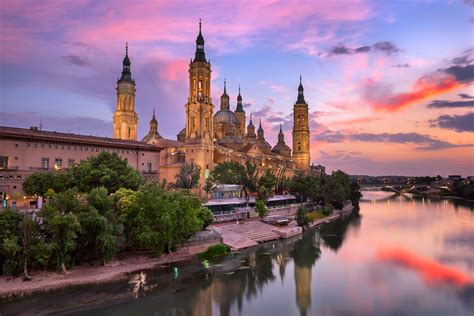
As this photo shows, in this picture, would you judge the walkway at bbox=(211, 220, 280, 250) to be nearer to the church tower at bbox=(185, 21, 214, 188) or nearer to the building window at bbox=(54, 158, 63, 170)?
the building window at bbox=(54, 158, 63, 170)

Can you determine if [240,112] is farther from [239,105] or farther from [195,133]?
[195,133]

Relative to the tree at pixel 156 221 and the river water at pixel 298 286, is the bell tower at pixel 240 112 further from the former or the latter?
the tree at pixel 156 221

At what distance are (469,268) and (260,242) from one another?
808 inches

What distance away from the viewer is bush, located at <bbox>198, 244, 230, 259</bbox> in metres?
36.8

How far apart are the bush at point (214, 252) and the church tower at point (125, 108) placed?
48.8 meters

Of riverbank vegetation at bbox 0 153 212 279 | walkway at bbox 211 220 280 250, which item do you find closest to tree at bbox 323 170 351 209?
walkway at bbox 211 220 280 250

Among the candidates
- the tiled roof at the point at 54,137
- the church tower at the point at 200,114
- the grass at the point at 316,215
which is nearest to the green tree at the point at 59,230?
the tiled roof at the point at 54,137

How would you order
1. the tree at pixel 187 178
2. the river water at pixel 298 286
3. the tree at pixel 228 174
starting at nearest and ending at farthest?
the river water at pixel 298 286, the tree at pixel 187 178, the tree at pixel 228 174

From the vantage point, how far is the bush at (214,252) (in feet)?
121

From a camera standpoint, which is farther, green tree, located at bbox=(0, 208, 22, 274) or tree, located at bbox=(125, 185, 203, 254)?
tree, located at bbox=(125, 185, 203, 254)

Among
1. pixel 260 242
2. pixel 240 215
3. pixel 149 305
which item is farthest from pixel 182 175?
pixel 149 305

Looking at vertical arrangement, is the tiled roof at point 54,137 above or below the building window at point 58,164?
above

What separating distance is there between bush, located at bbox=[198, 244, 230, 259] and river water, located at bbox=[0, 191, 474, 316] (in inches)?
41.7

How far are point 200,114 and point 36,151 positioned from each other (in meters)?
32.7
